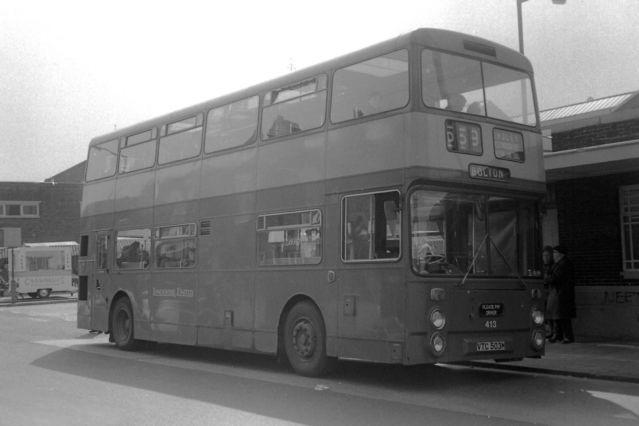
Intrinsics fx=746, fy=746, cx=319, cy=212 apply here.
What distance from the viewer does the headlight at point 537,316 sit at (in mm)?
10312

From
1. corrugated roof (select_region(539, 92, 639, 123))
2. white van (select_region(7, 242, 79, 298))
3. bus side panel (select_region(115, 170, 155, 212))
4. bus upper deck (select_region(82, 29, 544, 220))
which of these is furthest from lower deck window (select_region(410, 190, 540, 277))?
white van (select_region(7, 242, 79, 298))

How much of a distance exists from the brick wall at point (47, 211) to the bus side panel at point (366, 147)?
51.0 meters

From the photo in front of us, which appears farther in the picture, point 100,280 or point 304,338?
point 100,280

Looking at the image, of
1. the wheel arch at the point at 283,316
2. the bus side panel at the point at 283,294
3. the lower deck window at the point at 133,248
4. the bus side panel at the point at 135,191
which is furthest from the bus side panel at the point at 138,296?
the wheel arch at the point at 283,316

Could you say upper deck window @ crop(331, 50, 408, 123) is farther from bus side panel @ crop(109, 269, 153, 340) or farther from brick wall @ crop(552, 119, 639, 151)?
brick wall @ crop(552, 119, 639, 151)

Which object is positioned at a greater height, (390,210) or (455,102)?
(455,102)

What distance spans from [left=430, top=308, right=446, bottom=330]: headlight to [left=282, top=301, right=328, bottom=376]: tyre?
186 cm

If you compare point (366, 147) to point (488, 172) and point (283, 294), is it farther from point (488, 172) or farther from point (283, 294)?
point (283, 294)

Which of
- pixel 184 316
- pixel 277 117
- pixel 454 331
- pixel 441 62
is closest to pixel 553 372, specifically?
pixel 454 331

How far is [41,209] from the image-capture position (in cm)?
5778

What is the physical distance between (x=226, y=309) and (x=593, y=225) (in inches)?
306

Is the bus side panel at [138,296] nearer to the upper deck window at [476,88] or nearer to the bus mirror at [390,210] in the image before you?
the bus mirror at [390,210]

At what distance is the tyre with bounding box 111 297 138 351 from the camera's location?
607 inches

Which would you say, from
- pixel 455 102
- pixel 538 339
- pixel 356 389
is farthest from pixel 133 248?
pixel 538 339
